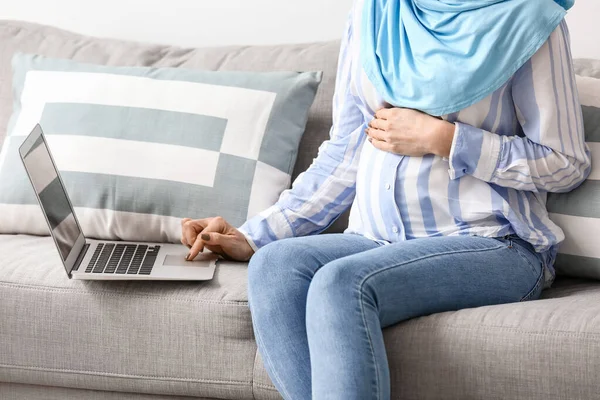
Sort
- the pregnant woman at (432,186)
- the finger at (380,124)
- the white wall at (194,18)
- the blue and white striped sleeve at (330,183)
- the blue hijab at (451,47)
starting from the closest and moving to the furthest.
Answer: the pregnant woman at (432,186), the blue hijab at (451,47), the finger at (380,124), the blue and white striped sleeve at (330,183), the white wall at (194,18)

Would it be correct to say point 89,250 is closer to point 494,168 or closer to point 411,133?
point 411,133

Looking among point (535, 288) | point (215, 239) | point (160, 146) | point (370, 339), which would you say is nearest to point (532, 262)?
point (535, 288)

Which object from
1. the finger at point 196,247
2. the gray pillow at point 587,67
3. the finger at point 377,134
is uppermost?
the gray pillow at point 587,67

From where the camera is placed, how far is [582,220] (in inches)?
64.4

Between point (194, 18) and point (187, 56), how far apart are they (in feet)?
1.09

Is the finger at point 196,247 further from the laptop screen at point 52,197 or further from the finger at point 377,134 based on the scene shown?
→ the finger at point 377,134

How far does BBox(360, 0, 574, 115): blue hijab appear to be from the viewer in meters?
1.45

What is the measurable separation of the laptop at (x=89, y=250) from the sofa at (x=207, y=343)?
0.09 ft

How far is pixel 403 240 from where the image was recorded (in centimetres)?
153

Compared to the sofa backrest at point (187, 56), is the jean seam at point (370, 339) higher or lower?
lower

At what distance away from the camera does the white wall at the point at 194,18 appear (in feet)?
7.78

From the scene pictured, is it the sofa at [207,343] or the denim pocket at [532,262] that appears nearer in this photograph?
the sofa at [207,343]

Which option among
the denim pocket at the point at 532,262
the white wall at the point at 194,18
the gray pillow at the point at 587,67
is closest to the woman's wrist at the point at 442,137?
the denim pocket at the point at 532,262

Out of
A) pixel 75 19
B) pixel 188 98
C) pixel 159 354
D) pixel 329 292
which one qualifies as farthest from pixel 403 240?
pixel 75 19
